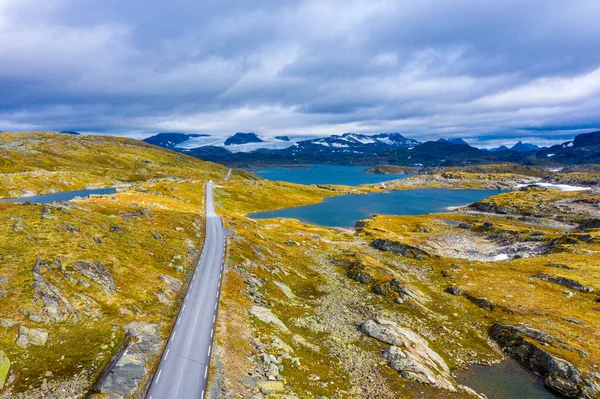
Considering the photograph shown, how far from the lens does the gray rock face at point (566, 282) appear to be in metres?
73.9

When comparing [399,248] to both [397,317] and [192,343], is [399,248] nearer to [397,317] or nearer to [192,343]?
[397,317]

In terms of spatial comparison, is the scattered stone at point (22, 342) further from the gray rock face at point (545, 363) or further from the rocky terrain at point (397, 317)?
the gray rock face at point (545, 363)

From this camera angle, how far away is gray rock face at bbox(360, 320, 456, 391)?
42500 mm

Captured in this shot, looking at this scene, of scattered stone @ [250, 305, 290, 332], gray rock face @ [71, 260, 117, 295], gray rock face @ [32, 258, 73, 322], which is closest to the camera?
gray rock face @ [32, 258, 73, 322]

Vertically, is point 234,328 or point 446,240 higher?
point 234,328

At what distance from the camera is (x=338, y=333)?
52031 millimetres

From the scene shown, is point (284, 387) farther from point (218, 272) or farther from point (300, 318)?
point (218, 272)

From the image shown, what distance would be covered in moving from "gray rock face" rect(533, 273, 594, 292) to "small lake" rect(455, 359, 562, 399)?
40.5 metres

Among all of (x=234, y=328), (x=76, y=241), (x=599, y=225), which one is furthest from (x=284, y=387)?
(x=599, y=225)

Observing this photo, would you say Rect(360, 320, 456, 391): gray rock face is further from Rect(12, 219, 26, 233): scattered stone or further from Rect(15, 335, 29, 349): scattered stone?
Rect(12, 219, 26, 233): scattered stone

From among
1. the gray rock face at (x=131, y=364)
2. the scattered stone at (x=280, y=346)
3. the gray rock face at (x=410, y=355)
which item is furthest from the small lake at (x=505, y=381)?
the gray rock face at (x=131, y=364)

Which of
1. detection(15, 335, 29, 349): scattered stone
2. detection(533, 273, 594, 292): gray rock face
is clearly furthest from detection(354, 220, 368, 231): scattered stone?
detection(15, 335, 29, 349): scattered stone

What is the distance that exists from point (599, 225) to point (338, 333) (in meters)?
145

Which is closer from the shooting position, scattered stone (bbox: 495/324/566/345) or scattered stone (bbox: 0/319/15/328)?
scattered stone (bbox: 0/319/15/328)
